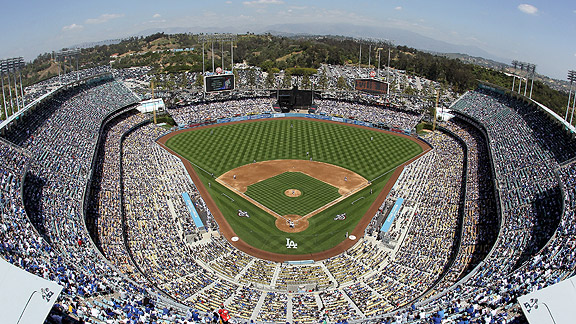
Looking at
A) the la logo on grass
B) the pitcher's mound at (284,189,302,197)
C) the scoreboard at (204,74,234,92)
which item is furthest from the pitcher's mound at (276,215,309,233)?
the scoreboard at (204,74,234,92)

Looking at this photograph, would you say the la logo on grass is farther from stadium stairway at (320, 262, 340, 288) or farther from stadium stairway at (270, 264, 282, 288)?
stadium stairway at (320, 262, 340, 288)

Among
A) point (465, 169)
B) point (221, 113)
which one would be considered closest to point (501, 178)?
point (465, 169)

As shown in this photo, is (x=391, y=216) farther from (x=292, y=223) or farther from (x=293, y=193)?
(x=293, y=193)

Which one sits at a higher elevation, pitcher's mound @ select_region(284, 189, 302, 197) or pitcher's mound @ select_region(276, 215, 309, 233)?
pitcher's mound @ select_region(284, 189, 302, 197)

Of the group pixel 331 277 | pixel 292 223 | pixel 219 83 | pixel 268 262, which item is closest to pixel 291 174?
pixel 292 223

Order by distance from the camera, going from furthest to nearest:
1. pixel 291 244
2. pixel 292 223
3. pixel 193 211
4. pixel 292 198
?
pixel 292 198, pixel 193 211, pixel 292 223, pixel 291 244

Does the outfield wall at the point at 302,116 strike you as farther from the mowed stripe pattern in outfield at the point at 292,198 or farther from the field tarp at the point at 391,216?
the field tarp at the point at 391,216

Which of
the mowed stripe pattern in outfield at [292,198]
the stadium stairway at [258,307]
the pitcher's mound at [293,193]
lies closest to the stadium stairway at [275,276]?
the stadium stairway at [258,307]
